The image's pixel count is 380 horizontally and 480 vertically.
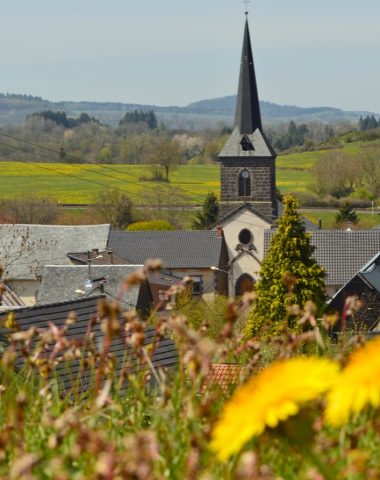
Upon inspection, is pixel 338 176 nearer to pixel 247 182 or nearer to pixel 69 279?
pixel 247 182

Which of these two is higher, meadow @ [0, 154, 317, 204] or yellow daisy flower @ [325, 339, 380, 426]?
meadow @ [0, 154, 317, 204]

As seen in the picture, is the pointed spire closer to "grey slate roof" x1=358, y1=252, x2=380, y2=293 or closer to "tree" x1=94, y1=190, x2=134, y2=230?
"tree" x1=94, y1=190, x2=134, y2=230

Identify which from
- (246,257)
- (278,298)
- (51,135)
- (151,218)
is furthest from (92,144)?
(278,298)

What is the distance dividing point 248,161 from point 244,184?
4.22 ft

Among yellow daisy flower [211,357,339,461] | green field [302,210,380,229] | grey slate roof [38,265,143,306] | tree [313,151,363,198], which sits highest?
tree [313,151,363,198]

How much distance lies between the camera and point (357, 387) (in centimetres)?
189

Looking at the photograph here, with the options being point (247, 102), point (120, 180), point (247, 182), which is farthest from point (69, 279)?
point (120, 180)

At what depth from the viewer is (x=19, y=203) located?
6744 cm

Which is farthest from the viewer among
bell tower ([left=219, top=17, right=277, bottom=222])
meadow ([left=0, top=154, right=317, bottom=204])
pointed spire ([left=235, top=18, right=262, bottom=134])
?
meadow ([left=0, top=154, right=317, bottom=204])

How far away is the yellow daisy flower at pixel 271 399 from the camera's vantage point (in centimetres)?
184

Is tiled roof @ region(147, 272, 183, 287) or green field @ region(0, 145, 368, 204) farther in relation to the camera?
green field @ region(0, 145, 368, 204)

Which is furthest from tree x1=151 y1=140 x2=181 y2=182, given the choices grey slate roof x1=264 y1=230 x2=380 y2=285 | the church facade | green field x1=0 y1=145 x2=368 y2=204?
grey slate roof x1=264 y1=230 x2=380 y2=285

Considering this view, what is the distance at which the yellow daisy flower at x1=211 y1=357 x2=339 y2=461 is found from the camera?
72.3 inches

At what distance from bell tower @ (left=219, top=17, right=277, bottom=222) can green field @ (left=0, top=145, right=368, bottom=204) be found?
74.4 ft
